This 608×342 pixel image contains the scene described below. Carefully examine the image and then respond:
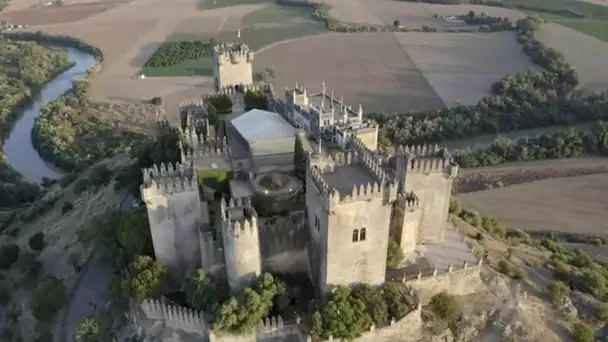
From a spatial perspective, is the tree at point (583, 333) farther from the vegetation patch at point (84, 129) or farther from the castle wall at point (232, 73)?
the vegetation patch at point (84, 129)

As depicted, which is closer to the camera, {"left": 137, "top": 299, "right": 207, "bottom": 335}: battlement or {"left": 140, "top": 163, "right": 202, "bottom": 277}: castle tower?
{"left": 137, "top": 299, "right": 207, "bottom": 335}: battlement

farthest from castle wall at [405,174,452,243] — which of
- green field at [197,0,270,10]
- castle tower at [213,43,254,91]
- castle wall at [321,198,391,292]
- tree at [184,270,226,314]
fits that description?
green field at [197,0,270,10]

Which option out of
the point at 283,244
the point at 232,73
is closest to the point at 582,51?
the point at 232,73

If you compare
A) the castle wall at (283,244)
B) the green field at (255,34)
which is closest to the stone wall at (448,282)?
the castle wall at (283,244)

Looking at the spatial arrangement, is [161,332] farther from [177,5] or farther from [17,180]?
[177,5]

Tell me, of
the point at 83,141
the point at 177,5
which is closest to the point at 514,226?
the point at 83,141

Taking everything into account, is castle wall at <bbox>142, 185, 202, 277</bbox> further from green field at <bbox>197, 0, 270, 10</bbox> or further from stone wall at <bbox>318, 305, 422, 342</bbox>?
green field at <bbox>197, 0, 270, 10</bbox>

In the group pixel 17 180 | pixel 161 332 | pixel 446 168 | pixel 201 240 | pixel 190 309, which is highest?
pixel 446 168
